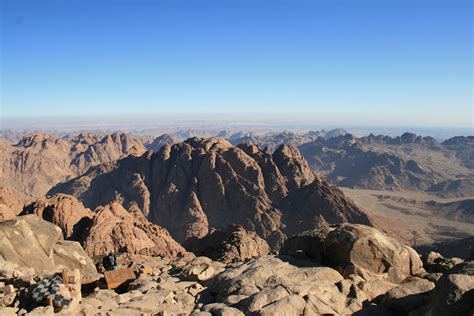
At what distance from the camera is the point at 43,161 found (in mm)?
159875

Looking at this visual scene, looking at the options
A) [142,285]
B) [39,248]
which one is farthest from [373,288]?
[39,248]

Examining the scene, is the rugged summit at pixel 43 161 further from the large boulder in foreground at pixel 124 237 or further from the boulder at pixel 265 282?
the boulder at pixel 265 282

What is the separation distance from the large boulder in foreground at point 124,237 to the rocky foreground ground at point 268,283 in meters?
19.1

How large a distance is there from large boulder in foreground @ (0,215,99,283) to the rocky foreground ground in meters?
0.06

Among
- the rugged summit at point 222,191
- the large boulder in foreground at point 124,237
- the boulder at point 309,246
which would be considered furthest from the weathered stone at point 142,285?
the rugged summit at point 222,191

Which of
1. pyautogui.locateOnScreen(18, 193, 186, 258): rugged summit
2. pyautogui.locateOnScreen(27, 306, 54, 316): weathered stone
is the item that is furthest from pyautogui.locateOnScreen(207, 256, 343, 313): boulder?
pyautogui.locateOnScreen(18, 193, 186, 258): rugged summit

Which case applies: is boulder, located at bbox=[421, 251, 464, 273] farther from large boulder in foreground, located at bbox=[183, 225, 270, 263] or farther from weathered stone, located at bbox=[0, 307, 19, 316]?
weathered stone, located at bbox=[0, 307, 19, 316]

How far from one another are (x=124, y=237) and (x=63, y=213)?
24.6ft

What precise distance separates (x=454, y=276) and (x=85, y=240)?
3836 cm

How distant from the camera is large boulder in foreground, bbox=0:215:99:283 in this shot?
21.1m

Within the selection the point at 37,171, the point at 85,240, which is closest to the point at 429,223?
the point at 85,240

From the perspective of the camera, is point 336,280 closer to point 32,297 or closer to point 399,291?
point 399,291

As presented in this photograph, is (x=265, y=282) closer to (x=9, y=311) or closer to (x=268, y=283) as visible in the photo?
(x=268, y=283)

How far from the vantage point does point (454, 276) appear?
40.8 feet
